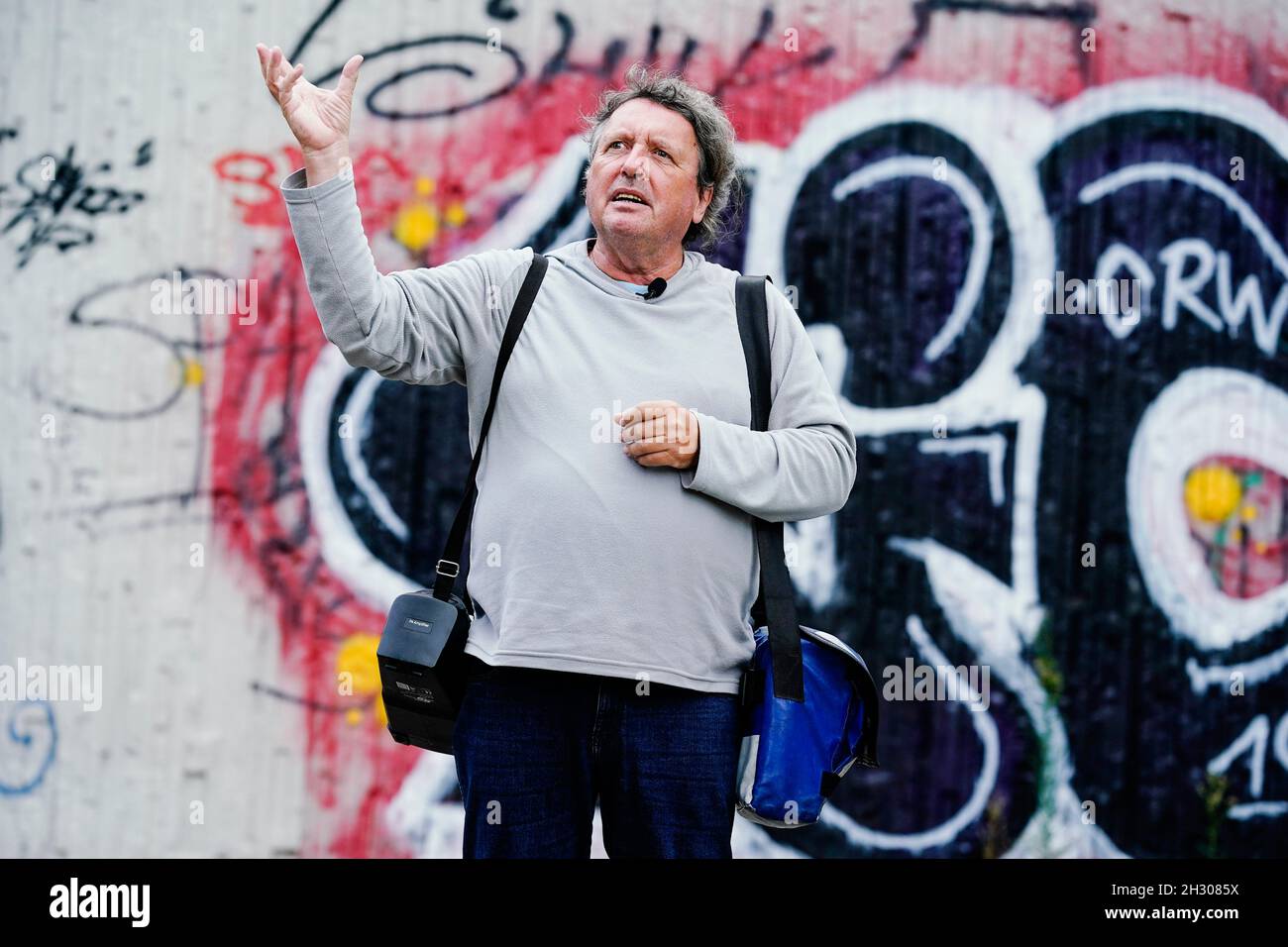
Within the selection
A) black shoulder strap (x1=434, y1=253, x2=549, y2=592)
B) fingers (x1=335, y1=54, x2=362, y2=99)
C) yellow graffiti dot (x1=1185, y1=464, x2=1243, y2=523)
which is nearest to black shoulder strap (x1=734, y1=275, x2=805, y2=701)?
black shoulder strap (x1=434, y1=253, x2=549, y2=592)

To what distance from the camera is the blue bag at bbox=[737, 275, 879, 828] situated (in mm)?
2453

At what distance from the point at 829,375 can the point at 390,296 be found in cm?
233

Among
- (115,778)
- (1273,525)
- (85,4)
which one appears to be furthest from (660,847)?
(85,4)

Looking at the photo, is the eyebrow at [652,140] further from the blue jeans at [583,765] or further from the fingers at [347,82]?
the blue jeans at [583,765]

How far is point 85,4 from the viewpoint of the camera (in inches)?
171

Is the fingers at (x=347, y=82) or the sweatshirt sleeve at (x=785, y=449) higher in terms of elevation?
the fingers at (x=347, y=82)

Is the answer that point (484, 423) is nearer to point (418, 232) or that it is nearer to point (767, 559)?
point (767, 559)

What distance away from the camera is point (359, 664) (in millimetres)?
4387

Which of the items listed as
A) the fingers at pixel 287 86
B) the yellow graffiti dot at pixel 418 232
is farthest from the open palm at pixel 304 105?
the yellow graffiti dot at pixel 418 232

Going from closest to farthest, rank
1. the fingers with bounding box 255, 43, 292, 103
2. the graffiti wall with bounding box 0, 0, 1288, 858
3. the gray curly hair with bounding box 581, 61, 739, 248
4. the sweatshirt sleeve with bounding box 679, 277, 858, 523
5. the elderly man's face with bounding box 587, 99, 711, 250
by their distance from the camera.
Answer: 1. the fingers with bounding box 255, 43, 292, 103
2. the sweatshirt sleeve with bounding box 679, 277, 858, 523
3. the elderly man's face with bounding box 587, 99, 711, 250
4. the gray curly hair with bounding box 581, 61, 739, 248
5. the graffiti wall with bounding box 0, 0, 1288, 858

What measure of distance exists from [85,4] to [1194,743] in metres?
4.58

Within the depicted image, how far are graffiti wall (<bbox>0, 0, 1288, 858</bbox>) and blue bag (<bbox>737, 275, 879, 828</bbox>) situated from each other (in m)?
1.87

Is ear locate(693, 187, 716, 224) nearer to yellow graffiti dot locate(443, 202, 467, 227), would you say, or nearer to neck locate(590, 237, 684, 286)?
neck locate(590, 237, 684, 286)

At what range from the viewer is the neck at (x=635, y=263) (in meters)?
2.61
